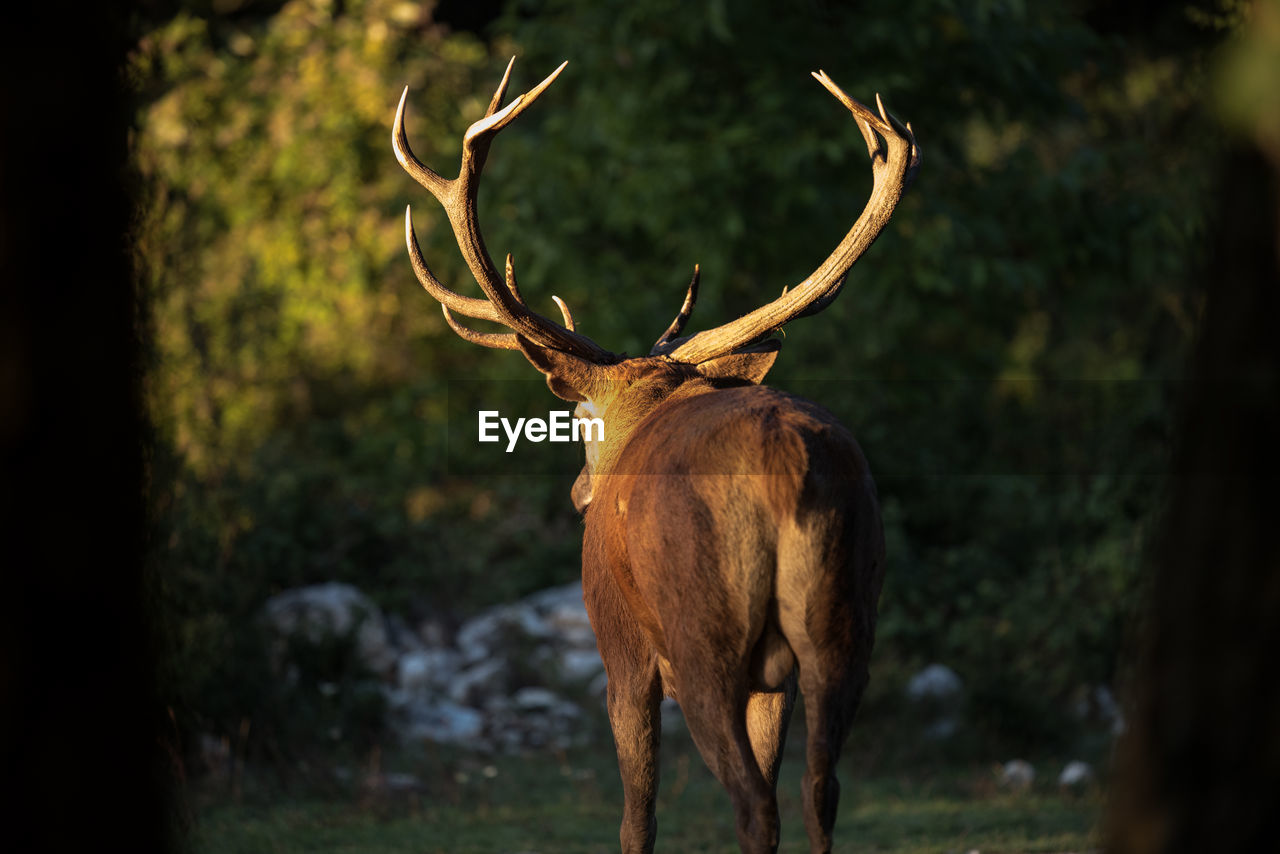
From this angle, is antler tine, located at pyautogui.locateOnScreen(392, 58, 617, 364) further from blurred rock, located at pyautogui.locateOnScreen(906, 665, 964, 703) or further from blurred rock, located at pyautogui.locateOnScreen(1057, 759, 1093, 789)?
blurred rock, located at pyautogui.locateOnScreen(906, 665, 964, 703)

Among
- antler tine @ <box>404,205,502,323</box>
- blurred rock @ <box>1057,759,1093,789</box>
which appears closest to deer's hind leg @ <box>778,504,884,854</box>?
antler tine @ <box>404,205,502,323</box>

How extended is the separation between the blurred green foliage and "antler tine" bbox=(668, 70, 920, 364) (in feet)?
15.0

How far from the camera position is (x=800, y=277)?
40.8 ft

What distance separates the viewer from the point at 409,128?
57.0 ft

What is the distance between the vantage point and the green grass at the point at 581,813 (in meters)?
6.93

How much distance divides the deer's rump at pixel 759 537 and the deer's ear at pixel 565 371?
1.19 metres

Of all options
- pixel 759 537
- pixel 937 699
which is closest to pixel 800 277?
pixel 937 699

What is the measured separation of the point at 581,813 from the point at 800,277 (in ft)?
20.4

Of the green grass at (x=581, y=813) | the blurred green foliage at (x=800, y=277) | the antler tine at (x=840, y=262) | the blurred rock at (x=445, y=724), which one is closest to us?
the antler tine at (x=840, y=262)

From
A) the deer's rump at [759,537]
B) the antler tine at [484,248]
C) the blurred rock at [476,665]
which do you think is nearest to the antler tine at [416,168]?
the antler tine at [484,248]

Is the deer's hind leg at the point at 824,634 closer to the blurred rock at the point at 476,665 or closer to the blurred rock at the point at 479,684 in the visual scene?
the blurred rock at the point at 476,665

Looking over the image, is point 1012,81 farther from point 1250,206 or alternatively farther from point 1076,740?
point 1250,206

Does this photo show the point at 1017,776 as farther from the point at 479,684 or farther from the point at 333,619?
the point at 333,619

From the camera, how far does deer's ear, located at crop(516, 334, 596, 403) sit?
5301mm
